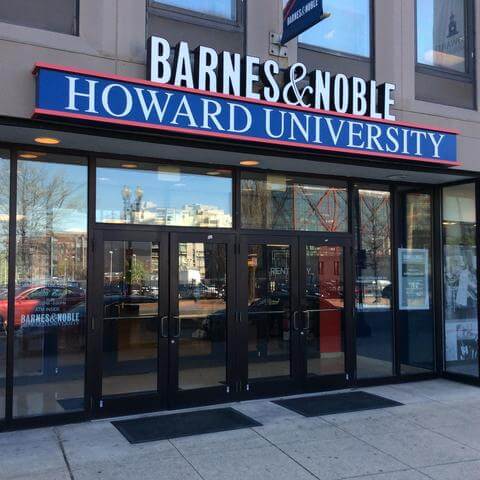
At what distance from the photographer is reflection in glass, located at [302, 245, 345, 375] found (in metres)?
8.48

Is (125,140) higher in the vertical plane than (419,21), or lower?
lower

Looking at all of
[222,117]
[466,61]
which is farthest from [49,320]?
[466,61]

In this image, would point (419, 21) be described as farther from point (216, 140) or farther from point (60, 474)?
point (60, 474)

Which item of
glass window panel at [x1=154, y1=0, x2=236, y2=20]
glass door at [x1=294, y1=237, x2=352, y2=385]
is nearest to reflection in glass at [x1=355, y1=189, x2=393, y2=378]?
glass door at [x1=294, y1=237, x2=352, y2=385]

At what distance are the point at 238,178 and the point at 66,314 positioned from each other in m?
2.92

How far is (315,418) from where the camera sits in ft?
23.3

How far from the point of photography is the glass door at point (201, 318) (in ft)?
24.7

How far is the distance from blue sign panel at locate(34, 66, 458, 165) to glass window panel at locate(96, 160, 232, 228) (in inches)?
51.7

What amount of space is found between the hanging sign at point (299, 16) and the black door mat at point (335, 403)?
4.72m

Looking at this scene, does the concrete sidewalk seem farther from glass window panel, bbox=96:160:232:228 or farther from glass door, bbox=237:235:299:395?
glass window panel, bbox=96:160:232:228

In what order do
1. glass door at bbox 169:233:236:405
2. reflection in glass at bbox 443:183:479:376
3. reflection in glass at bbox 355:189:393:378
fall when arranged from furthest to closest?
reflection in glass at bbox 443:183:479:376, reflection in glass at bbox 355:189:393:378, glass door at bbox 169:233:236:405

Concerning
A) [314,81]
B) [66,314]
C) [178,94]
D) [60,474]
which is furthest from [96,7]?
[60,474]

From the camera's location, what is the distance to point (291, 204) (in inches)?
334

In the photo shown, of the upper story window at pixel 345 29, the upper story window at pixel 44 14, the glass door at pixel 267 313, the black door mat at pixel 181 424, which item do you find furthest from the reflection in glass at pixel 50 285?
the upper story window at pixel 345 29
